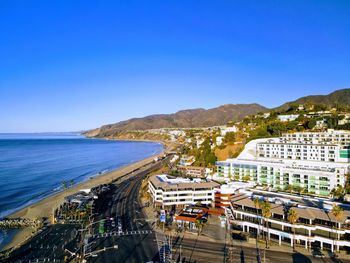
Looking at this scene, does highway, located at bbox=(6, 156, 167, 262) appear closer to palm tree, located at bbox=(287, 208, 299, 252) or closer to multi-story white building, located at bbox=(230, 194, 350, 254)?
multi-story white building, located at bbox=(230, 194, 350, 254)

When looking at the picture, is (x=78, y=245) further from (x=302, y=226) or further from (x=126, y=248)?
(x=302, y=226)

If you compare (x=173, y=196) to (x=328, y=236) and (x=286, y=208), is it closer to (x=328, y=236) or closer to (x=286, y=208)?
(x=286, y=208)

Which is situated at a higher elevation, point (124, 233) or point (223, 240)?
point (124, 233)

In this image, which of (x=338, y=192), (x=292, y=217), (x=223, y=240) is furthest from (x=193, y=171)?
(x=292, y=217)

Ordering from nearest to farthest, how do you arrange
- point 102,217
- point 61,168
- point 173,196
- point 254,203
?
point 254,203
point 102,217
point 173,196
point 61,168

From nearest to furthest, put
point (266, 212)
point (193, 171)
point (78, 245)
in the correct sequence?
point (266, 212), point (78, 245), point (193, 171)

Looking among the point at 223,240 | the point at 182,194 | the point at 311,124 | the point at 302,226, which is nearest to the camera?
the point at 302,226

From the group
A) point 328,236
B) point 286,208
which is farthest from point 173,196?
point 328,236
